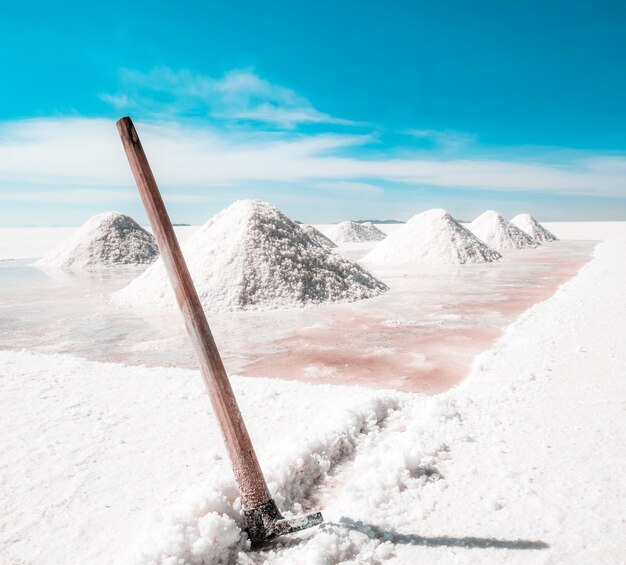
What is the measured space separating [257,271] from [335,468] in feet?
19.4

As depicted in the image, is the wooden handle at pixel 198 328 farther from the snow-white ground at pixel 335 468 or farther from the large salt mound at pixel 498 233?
the large salt mound at pixel 498 233

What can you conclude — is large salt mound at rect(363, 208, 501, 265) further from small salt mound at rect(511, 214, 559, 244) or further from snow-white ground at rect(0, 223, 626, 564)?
small salt mound at rect(511, 214, 559, 244)

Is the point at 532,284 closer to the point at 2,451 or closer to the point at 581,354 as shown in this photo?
the point at 581,354

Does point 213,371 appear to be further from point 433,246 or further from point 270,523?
point 433,246

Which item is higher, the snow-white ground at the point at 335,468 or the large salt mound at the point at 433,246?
the large salt mound at the point at 433,246

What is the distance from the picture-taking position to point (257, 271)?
8.02 metres

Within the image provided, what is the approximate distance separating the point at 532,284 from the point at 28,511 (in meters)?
9.66

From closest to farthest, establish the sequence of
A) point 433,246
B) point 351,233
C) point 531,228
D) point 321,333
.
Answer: point 321,333 < point 433,246 < point 531,228 < point 351,233

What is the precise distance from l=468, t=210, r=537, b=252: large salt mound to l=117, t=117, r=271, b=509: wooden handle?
22546 millimetres

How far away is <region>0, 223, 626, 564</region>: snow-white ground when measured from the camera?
1673 mm

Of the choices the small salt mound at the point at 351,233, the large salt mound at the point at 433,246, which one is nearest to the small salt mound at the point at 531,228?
the small salt mound at the point at 351,233

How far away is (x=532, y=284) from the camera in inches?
380

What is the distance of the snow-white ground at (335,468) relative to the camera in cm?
167

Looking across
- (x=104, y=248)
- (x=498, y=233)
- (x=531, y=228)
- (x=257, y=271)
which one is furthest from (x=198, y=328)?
(x=531, y=228)
